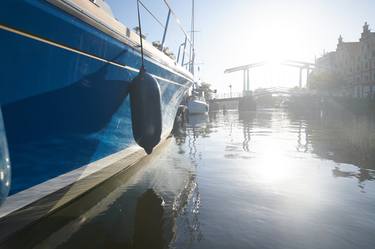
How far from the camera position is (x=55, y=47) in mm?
2939

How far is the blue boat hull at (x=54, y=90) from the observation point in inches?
99.5

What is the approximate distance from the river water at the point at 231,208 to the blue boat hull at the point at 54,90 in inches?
26.6

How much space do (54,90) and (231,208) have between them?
2269mm

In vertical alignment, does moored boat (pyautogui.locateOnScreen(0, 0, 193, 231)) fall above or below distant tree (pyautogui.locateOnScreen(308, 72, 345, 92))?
below

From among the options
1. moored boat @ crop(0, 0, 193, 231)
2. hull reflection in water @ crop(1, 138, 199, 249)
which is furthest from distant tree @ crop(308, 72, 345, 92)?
moored boat @ crop(0, 0, 193, 231)

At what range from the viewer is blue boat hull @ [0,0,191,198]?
2.53m

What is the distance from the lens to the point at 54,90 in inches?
119

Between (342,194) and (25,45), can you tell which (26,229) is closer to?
(25,45)

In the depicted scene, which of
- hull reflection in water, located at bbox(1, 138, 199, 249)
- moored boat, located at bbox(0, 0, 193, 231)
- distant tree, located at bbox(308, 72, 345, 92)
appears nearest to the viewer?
moored boat, located at bbox(0, 0, 193, 231)

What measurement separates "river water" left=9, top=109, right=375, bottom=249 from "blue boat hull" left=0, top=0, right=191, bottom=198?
2.22ft

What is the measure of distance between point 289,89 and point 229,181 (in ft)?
196

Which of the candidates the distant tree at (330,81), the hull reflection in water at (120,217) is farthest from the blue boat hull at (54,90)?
the distant tree at (330,81)

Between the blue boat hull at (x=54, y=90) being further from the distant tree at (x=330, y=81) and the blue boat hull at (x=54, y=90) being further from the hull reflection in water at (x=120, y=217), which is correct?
the distant tree at (x=330, y=81)

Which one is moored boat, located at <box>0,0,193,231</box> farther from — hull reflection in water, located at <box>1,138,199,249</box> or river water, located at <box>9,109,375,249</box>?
river water, located at <box>9,109,375,249</box>
